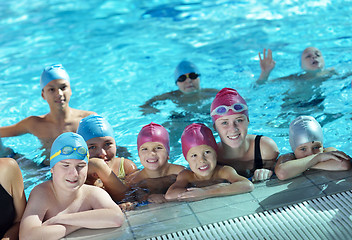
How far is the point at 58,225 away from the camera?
3.67 m

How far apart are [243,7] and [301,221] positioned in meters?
9.15

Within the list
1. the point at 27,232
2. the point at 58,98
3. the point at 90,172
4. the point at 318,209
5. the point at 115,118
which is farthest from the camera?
the point at 115,118

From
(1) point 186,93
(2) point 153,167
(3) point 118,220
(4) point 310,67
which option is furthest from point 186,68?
(3) point 118,220

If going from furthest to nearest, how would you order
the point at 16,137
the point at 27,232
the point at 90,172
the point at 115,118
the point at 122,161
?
the point at 115,118, the point at 16,137, the point at 122,161, the point at 90,172, the point at 27,232

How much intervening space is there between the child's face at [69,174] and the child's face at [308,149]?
2.23m

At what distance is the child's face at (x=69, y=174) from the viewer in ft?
12.1

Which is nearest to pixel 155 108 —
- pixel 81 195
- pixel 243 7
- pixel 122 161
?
pixel 122 161

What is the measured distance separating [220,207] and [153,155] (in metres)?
0.99

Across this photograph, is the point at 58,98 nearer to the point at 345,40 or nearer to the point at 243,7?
the point at 345,40

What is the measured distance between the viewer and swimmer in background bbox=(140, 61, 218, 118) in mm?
7398

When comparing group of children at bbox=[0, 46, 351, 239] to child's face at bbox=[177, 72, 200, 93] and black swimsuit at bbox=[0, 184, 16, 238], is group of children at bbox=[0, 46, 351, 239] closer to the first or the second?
black swimsuit at bbox=[0, 184, 16, 238]

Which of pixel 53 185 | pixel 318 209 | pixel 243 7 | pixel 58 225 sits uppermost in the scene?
pixel 243 7

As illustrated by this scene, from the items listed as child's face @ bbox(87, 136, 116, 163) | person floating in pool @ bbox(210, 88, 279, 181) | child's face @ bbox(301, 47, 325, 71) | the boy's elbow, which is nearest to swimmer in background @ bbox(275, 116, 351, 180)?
person floating in pool @ bbox(210, 88, 279, 181)

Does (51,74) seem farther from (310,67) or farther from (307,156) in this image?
(310,67)
